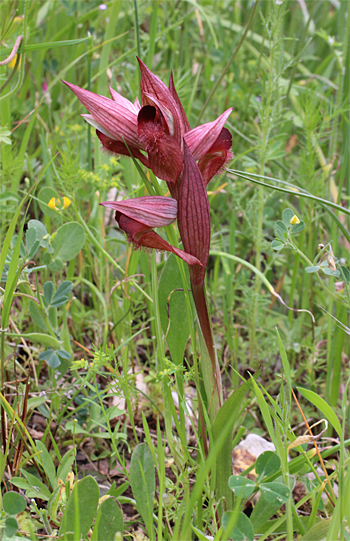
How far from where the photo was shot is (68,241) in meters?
1.51

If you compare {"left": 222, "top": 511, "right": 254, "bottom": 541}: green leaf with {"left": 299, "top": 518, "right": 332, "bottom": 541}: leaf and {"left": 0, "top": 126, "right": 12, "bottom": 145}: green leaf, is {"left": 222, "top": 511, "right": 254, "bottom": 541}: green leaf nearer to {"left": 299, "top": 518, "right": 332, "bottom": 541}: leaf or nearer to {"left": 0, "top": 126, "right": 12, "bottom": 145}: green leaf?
{"left": 299, "top": 518, "right": 332, "bottom": 541}: leaf

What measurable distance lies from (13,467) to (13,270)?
53 centimetres

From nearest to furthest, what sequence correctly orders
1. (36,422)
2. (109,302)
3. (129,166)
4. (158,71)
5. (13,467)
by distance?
(13,467), (36,422), (109,302), (129,166), (158,71)

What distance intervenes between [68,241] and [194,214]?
25.0 inches

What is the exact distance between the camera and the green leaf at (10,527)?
3.14ft

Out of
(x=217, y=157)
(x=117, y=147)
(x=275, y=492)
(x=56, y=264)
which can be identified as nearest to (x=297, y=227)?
(x=217, y=157)

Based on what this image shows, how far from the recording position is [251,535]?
95 cm

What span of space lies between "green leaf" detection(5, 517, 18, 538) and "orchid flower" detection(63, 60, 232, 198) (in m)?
0.76

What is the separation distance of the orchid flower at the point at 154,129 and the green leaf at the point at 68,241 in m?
0.49

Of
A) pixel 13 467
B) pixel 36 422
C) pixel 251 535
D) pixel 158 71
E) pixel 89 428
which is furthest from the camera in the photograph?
pixel 158 71

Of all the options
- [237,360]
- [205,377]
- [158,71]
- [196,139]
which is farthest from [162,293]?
[158,71]

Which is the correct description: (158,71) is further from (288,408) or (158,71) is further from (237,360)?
(288,408)

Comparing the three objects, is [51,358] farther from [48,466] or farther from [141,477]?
[141,477]

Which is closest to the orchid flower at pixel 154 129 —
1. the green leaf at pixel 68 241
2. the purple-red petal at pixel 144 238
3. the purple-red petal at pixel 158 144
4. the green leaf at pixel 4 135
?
the purple-red petal at pixel 158 144
